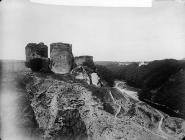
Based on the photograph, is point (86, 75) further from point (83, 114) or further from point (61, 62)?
point (83, 114)

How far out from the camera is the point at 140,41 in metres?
2.70

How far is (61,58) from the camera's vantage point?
2762 millimetres

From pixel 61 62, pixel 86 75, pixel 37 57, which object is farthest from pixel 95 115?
pixel 37 57

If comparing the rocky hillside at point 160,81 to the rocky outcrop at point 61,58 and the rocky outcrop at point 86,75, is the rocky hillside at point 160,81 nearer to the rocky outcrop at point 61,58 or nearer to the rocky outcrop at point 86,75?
the rocky outcrop at point 86,75

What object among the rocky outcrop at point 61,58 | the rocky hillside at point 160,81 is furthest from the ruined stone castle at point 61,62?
the rocky hillside at point 160,81

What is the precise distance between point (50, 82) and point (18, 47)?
0.47 meters

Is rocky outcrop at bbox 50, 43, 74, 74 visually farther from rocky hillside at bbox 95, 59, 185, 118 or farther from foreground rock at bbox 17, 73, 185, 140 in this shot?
rocky hillside at bbox 95, 59, 185, 118

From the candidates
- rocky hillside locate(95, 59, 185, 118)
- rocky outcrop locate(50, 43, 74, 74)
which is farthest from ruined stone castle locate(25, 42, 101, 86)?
rocky hillside locate(95, 59, 185, 118)

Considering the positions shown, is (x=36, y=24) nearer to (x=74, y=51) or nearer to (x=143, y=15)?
(x=74, y=51)

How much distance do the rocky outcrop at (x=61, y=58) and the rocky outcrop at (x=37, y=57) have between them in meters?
0.07

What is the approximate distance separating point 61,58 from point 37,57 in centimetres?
24

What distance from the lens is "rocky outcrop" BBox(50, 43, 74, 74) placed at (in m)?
2.68

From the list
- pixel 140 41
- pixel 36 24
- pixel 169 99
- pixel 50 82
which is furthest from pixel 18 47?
pixel 169 99

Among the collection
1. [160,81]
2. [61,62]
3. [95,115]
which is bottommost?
[95,115]
